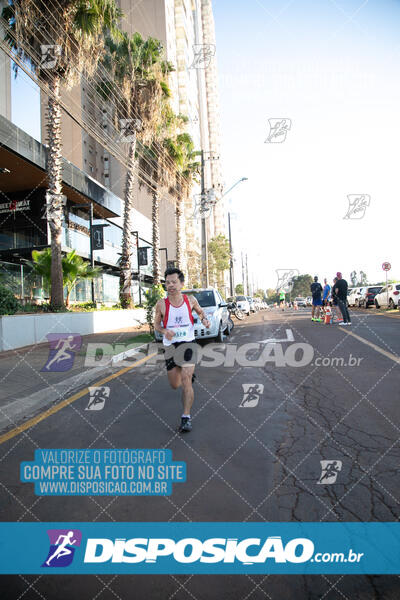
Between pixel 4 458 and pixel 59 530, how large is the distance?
1467 mm

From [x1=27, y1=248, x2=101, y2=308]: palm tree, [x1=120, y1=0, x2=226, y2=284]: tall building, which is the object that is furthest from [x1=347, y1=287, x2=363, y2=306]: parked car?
[x1=27, y1=248, x2=101, y2=308]: palm tree

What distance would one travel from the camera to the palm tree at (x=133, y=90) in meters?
20.0

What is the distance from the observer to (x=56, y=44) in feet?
45.4

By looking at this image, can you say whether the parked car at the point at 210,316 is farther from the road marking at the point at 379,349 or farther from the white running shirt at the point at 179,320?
the white running shirt at the point at 179,320

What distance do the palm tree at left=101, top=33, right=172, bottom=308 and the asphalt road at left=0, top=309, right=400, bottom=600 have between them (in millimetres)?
15538

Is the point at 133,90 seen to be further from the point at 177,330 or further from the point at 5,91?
the point at 177,330

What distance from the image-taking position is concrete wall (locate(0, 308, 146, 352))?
11.4 meters

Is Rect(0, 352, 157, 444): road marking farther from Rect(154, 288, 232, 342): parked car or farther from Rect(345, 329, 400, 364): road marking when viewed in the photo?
Rect(345, 329, 400, 364): road marking

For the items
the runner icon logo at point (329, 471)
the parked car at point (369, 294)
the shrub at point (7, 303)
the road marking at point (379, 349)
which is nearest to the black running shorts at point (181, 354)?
the runner icon logo at point (329, 471)

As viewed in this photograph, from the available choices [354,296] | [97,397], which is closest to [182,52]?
[354,296]

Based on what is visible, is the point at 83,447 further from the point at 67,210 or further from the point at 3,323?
the point at 67,210

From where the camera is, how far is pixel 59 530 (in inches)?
96.0

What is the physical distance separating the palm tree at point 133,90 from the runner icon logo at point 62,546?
19.0 metres

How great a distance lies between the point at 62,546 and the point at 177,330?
2.51m
